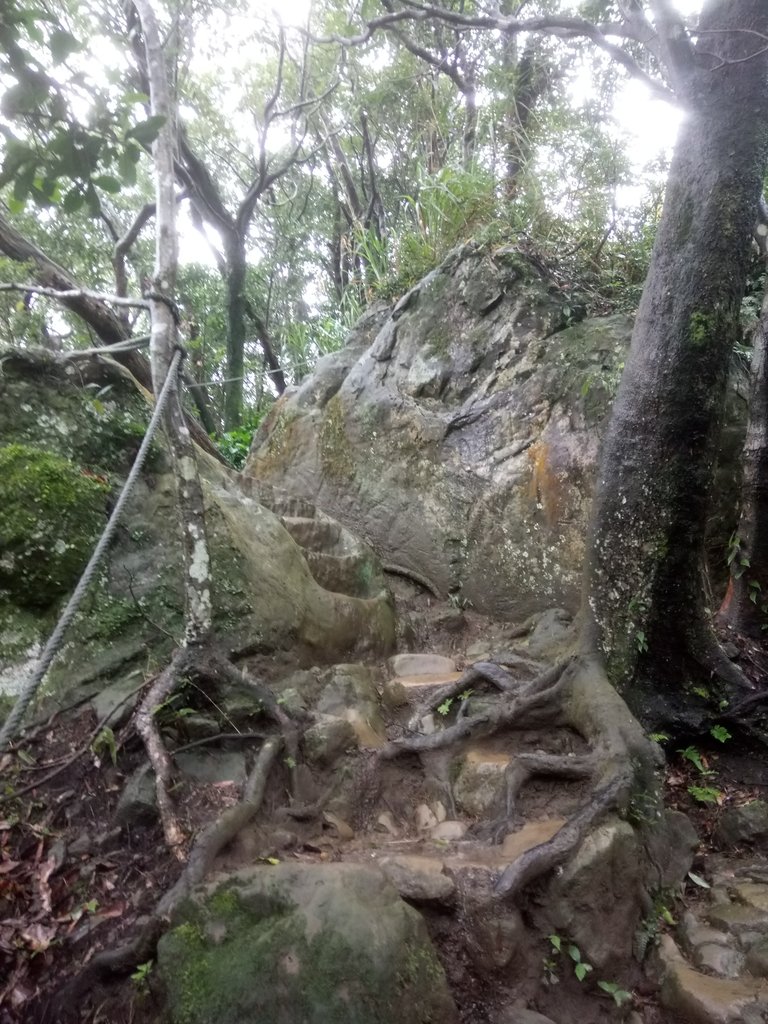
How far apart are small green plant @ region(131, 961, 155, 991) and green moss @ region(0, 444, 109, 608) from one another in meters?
1.76

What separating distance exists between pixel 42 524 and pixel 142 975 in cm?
208

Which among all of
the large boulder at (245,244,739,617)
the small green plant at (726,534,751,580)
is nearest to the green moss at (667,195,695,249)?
the large boulder at (245,244,739,617)

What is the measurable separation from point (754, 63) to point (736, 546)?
2682mm

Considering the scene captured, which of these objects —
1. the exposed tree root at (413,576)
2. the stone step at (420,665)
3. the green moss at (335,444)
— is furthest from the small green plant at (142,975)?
the green moss at (335,444)

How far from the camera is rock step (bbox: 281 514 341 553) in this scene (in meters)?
4.82

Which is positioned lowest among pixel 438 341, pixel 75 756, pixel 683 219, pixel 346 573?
pixel 75 756

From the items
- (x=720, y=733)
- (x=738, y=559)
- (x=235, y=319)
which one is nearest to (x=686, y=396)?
(x=738, y=559)

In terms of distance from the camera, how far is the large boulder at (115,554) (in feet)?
10.3

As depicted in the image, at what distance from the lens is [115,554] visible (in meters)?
3.50

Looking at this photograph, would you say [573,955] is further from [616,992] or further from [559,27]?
[559,27]

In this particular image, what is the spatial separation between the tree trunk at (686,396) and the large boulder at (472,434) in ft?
3.97

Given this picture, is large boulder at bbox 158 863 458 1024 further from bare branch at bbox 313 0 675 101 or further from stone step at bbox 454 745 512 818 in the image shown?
bare branch at bbox 313 0 675 101

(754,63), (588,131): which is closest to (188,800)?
(754,63)

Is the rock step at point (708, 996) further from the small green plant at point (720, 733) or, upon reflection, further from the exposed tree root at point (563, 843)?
the small green plant at point (720, 733)
